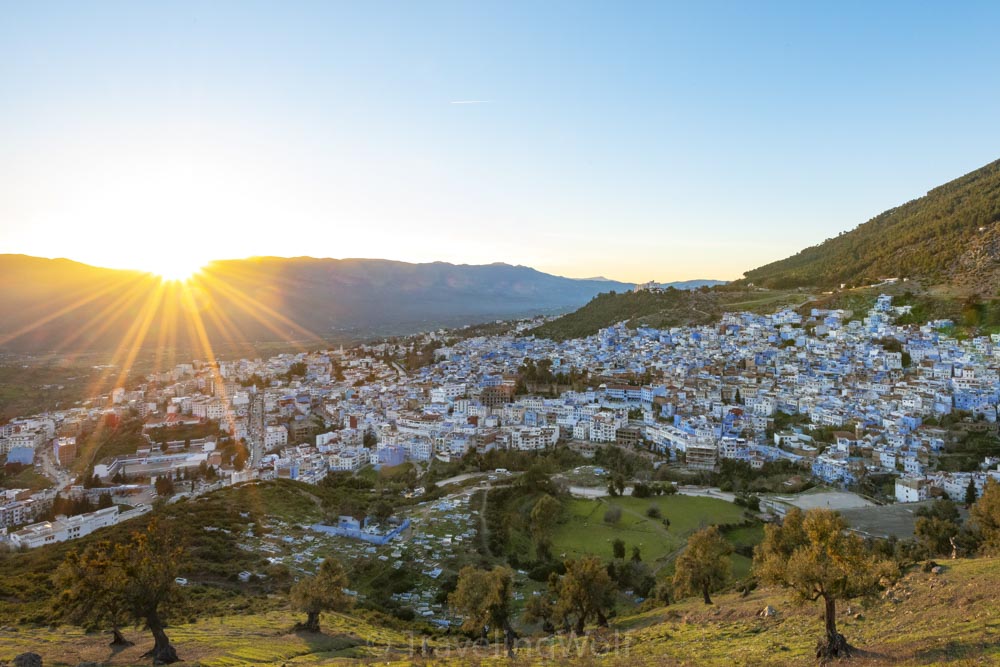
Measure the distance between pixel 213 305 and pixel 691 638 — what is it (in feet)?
461

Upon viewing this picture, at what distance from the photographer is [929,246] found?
58500mm

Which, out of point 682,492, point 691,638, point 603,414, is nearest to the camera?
point 691,638

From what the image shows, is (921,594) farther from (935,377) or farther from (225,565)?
(935,377)

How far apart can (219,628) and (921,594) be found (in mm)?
Answer: 13142

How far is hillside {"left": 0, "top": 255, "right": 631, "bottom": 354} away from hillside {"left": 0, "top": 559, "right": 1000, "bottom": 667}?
309ft

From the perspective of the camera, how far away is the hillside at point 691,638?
778cm

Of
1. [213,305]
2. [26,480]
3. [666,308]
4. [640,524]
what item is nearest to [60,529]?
[26,480]

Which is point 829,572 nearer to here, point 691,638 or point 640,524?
point 691,638

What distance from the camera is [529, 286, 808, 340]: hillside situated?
212ft

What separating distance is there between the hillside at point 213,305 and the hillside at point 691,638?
94.1 meters

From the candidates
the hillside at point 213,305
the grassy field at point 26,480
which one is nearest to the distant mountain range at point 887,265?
the grassy field at point 26,480

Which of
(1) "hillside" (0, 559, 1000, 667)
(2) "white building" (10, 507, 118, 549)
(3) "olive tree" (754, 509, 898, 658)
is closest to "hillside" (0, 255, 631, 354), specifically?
(2) "white building" (10, 507, 118, 549)

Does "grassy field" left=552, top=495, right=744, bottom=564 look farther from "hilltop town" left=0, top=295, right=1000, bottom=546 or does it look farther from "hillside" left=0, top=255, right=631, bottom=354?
"hillside" left=0, top=255, right=631, bottom=354

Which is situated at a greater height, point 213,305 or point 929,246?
point 929,246
